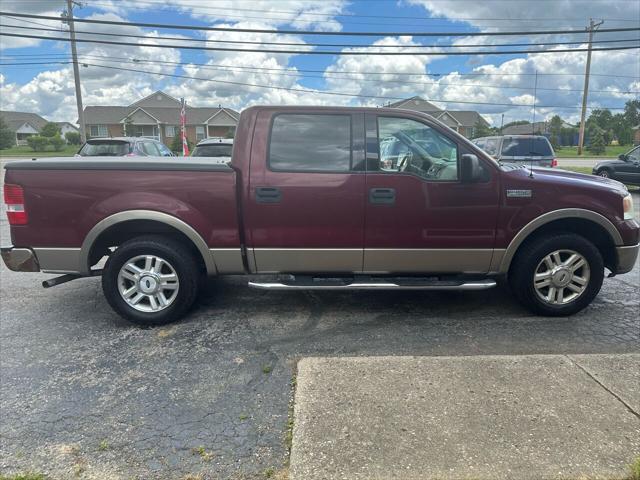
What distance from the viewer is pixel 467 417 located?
2.90 metres

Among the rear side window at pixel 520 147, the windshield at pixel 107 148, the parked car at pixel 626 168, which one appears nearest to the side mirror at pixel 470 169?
the windshield at pixel 107 148

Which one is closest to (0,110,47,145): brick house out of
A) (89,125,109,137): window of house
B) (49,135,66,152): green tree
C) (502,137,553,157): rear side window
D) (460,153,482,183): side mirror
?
(89,125,109,137): window of house

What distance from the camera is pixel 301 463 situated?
8.27 ft

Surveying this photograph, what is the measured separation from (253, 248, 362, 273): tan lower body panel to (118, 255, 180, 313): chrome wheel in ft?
2.63

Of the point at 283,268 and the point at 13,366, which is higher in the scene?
the point at 283,268

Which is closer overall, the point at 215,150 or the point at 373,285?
the point at 373,285

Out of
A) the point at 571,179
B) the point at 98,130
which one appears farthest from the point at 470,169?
the point at 98,130

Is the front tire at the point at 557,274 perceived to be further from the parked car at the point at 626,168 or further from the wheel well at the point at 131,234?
the parked car at the point at 626,168

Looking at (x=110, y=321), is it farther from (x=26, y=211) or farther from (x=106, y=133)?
(x=106, y=133)

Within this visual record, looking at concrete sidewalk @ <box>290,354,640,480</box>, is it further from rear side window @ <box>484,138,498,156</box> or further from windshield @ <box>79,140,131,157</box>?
rear side window @ <box>484,138,498,156</box>

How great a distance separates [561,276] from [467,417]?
7.04 ft

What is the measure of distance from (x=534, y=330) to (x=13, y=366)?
4275 mm

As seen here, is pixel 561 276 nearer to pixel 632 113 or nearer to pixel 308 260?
pixel 308 260

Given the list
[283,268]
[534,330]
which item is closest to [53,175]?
[283,268]
